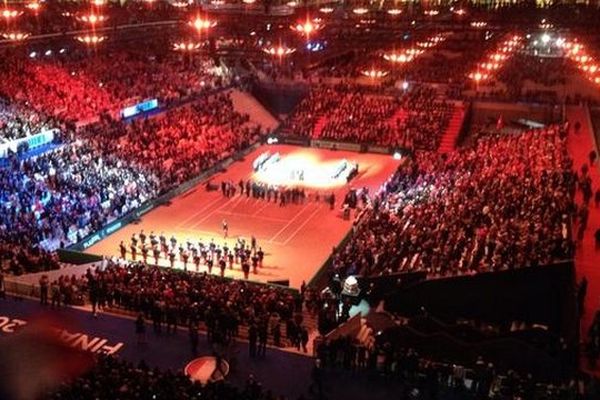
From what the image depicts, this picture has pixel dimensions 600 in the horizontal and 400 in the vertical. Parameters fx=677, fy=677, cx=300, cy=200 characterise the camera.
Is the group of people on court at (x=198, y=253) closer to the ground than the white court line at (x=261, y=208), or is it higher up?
higher up

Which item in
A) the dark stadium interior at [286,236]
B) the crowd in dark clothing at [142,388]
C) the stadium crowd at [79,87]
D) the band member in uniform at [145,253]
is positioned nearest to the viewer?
the crowd in dark clothing at [142,388]

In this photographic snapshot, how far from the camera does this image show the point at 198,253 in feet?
94.4

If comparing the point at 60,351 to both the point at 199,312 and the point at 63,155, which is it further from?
the point at 63,155

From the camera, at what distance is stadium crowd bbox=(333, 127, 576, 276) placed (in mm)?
22641

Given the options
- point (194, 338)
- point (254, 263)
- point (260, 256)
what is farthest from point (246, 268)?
point (194, 338)

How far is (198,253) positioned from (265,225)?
17.1 ft

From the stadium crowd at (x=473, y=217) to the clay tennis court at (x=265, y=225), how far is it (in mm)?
2040

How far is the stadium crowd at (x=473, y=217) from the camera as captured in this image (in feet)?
74.3

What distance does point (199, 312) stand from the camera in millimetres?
19516

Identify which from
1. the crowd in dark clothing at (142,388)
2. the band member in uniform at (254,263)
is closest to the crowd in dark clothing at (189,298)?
the crowd in dark clothing at (142,388)

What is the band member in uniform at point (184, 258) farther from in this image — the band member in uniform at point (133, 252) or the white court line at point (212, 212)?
the white court line at point (212, 212)

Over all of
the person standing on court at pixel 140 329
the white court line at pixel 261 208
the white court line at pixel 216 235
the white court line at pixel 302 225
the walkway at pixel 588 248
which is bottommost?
the white court line at pixel 261 208

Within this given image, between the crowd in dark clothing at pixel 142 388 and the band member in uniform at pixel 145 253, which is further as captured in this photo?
the band member in uniform at pixel 145 253

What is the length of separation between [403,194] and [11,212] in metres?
18.0
